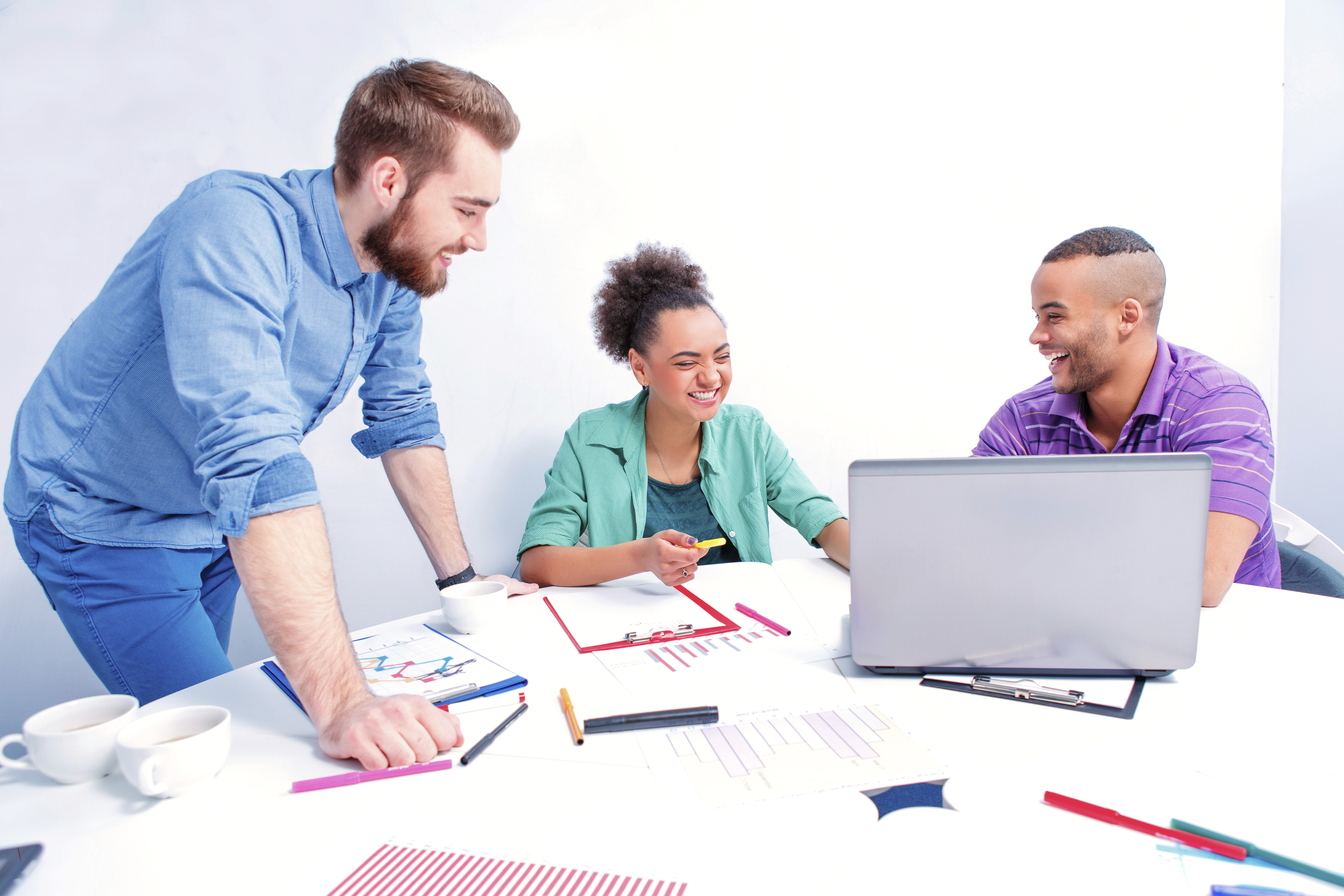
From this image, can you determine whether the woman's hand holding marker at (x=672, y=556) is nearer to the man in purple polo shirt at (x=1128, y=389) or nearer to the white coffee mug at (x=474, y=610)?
the white coffee mug at (x=474, y=610)

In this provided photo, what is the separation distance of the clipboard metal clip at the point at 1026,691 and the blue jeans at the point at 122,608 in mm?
1118

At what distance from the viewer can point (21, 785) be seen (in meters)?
0.69

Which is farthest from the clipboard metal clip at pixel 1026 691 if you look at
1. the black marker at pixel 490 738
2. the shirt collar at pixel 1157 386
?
the shirt collar at pixel 1157 386

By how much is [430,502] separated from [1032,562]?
3.67ft

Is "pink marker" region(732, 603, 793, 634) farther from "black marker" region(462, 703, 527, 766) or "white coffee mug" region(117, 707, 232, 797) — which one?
"white coffee mug" region(117, 707, 232, 797)

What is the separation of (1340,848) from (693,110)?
2113 millimetres

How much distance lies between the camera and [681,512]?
1.78m

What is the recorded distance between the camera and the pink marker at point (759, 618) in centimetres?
104

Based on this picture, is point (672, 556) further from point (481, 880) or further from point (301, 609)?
point (481, 880)

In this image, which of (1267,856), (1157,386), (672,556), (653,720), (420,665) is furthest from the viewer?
(1157,386)

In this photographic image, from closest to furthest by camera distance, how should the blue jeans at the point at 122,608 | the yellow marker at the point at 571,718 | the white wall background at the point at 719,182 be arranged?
1. the yellow marker at the point at 571,718
2. the blue jeans at the point at 122,608
3. the white wall background at the point at 719,182

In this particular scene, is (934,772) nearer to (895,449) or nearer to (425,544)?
(425,544)

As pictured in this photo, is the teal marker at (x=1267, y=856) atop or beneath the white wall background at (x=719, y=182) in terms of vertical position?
beneath

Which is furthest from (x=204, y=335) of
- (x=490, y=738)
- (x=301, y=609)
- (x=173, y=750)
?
(x=490, y=738)
